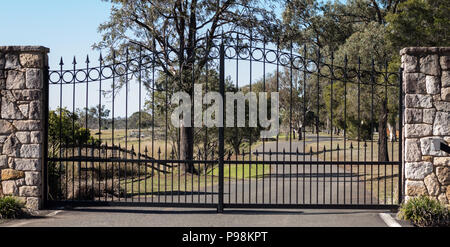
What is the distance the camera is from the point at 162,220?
7.54 m

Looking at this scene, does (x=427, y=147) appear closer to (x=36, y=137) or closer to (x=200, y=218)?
(x=200, y=218)

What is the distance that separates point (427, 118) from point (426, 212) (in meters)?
1.56

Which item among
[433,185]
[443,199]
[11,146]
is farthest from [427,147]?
[11,146]

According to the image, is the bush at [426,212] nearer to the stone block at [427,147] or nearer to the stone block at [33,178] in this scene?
the stone block at [427,147]

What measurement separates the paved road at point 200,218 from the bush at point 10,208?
258 millimetres

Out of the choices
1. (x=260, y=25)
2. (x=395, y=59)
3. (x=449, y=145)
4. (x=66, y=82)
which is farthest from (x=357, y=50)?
(x=66, y=82)

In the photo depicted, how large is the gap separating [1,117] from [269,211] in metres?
5.17

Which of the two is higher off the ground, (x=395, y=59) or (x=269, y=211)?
(x=395, y=59)

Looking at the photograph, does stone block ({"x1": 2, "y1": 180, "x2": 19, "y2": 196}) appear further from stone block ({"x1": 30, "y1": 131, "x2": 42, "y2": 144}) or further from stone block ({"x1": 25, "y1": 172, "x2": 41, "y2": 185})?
stone block ({"x1": 30, "y1": 131, "x2": 42, "y2": 144})

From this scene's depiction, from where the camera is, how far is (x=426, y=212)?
23.5ft

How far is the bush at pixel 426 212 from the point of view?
23.4 ft

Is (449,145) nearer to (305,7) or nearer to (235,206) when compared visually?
(235,206)

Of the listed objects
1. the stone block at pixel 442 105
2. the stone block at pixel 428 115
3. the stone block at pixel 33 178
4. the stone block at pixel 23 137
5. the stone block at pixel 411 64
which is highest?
the stone block at pixel 411 64

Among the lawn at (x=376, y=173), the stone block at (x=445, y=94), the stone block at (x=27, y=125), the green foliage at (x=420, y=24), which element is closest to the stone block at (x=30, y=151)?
the stone block at (x=27, y=125)
